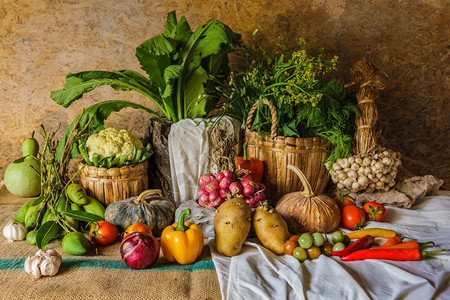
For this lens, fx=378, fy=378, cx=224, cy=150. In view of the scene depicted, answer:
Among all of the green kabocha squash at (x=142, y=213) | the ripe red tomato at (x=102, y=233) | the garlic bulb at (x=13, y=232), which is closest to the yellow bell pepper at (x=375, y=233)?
the green kabocha squash at (x=142, y=213)

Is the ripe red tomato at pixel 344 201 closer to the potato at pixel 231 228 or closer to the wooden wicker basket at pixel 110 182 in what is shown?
the potato at pixel 231 228

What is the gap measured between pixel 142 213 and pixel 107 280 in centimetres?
54

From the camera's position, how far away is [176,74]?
236 centimetres

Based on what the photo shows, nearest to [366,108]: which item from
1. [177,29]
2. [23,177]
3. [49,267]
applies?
[177,29]

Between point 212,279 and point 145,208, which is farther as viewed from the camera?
point 145,208

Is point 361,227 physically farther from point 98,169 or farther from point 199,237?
point 98,169

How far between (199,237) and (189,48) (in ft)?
4.42

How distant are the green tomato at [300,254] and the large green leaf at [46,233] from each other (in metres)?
1.23

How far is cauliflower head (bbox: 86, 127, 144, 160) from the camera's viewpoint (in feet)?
7.80

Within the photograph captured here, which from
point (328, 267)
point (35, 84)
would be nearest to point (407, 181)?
point (328, 267)

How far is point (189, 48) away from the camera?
257 centimetres

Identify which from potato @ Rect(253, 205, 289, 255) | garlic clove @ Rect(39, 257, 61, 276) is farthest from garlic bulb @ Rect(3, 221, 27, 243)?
potato @ Rect(253, 205, 289, 255)

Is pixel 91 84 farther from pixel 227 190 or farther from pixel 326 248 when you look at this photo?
pixel 326 248

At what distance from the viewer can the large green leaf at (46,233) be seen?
187 centimetres
